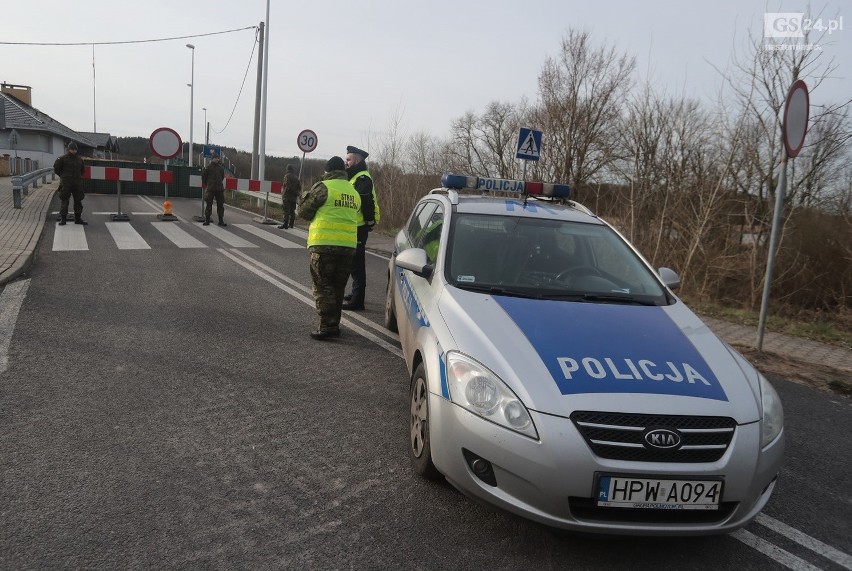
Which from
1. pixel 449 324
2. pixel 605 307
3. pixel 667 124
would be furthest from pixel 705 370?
pixel 667 124

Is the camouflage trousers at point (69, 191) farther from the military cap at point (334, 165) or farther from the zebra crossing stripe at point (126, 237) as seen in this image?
the military cap at point (334, 165)

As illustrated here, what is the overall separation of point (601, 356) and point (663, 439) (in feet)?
1.72

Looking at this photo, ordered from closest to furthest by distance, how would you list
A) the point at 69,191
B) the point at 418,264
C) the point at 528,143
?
1. the point at 418,264
2. the point at 528,143
3. the point at 69,191

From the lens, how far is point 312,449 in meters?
3.93

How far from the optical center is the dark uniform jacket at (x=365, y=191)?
7.93 metres

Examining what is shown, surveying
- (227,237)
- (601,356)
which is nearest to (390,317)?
(601,356)

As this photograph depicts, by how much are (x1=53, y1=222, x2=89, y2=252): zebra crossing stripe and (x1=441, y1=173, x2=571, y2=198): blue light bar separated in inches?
328

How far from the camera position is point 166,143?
17.3m

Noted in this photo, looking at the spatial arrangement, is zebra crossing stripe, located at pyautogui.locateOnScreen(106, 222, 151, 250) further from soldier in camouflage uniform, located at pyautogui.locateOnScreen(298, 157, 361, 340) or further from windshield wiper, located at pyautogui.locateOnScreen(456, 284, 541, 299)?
windshield wiper, located at pyautogui.locateOnScreen(456, 284, 541, 299)

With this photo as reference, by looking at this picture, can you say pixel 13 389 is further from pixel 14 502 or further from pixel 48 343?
pixel 14 502

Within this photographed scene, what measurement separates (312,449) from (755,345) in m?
5.51

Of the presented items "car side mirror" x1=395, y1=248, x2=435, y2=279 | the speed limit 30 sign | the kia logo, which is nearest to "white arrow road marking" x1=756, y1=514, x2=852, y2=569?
the kia logo

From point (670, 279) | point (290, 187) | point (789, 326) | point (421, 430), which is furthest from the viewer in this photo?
point (290, 187)

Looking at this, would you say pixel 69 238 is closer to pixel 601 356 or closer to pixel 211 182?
pixel 211 182
